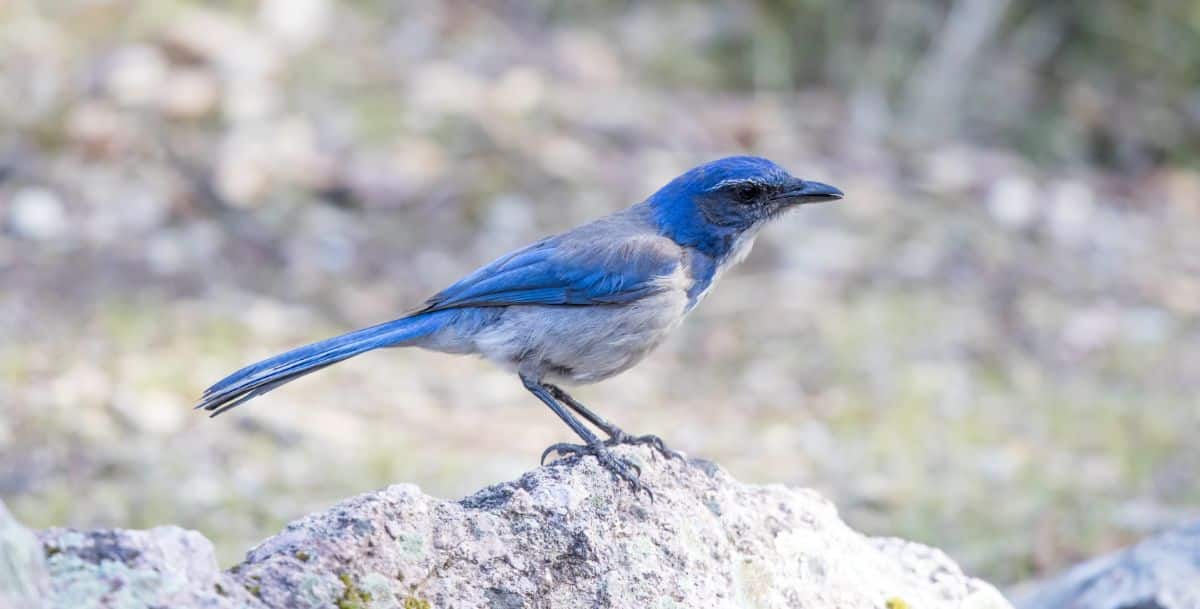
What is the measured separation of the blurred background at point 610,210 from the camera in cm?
625

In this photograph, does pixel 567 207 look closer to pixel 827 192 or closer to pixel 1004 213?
A: pixel 1004 213

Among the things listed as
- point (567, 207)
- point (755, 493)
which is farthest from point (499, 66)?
point (755, 493)

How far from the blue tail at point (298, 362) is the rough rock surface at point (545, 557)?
0.84 metres

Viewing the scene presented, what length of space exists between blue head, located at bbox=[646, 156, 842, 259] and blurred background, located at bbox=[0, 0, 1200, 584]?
1.69 m

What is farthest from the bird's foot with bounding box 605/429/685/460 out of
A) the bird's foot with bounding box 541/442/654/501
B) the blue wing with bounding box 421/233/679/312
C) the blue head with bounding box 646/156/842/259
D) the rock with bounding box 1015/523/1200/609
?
the rock with bounding box 1015/523/1200/609

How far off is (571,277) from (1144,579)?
6.27 feet

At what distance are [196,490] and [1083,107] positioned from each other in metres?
7.97

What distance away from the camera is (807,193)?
476 centimetres

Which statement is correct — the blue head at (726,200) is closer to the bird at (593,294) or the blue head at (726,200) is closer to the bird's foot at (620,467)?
the bird at (593,294)

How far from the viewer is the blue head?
15.7ft

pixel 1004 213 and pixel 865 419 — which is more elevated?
pixel 1004 213

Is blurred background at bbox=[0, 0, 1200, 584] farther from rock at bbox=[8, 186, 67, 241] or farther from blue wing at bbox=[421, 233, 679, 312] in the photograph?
blue wing at bbox=[421, 233, 679, 312]

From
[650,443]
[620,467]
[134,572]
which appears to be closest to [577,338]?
[650,443]

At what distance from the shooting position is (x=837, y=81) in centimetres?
1129
